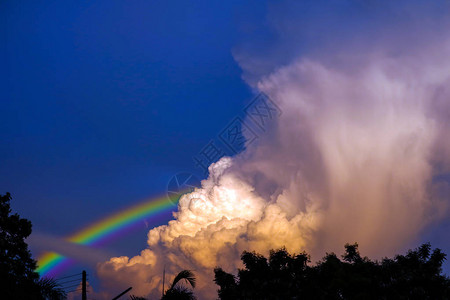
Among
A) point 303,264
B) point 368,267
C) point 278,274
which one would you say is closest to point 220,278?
point 278,274

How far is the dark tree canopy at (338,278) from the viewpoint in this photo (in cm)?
2958

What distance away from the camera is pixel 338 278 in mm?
28312

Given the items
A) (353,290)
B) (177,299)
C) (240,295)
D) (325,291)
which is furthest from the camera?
(240,295)

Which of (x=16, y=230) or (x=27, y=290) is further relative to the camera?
(x=16, y=230)

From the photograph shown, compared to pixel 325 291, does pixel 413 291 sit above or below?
below

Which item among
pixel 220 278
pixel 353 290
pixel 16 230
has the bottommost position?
pixel 353 290

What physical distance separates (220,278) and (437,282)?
1867 centimetres

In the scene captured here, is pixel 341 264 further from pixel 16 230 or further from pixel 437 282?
pixel 16 230

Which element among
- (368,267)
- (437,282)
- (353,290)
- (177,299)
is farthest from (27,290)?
(437,282)

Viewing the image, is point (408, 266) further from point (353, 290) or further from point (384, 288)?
point (353, 290)

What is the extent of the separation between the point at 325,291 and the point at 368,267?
4.04 metres

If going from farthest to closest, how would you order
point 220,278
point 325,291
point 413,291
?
point 220,278
point 325,291
point 413,291

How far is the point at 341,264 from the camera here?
108 feet

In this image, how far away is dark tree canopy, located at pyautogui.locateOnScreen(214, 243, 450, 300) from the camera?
97.0ft
